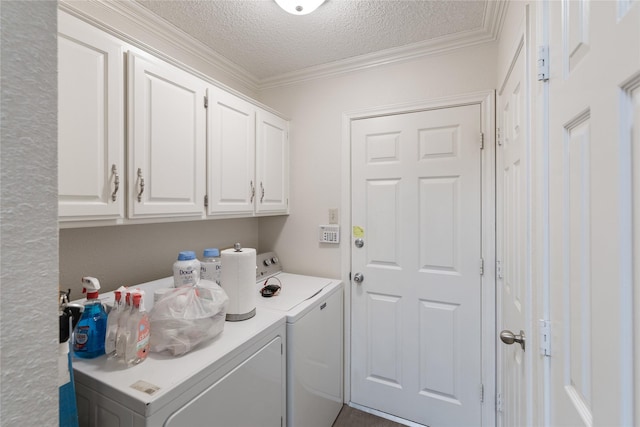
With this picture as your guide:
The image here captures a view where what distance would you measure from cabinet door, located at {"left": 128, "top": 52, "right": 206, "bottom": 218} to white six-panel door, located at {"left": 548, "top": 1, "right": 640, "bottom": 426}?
149cm

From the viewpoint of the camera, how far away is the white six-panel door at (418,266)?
1735 mm

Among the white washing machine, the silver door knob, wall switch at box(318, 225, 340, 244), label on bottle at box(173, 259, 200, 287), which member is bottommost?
the white washing machine

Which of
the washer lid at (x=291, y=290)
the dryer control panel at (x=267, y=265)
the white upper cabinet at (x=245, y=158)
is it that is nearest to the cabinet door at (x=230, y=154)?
the white upper cabinet at (x=245, y=158)

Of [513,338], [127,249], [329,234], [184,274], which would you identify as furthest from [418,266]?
[127,249]

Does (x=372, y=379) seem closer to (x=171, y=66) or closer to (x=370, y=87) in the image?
(x=370, y=87)

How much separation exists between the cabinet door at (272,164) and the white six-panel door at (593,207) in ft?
5.22

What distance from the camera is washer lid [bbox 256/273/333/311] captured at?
5.11 ft

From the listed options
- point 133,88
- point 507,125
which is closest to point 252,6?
point 133,88

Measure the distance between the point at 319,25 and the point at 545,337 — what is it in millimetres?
1843

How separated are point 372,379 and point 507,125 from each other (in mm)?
1854

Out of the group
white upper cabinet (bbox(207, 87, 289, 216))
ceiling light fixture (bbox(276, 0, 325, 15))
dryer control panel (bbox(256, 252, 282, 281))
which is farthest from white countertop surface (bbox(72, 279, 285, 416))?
ceiling light fixture (bbox(276, 0, 325, 15))

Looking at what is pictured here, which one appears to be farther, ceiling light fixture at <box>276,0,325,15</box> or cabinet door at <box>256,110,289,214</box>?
cabinet door at <box>256,110,289,214</box>

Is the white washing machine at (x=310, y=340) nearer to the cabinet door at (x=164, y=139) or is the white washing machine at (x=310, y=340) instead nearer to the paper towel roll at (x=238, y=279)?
the paper towel roll at (x=238, y=279)

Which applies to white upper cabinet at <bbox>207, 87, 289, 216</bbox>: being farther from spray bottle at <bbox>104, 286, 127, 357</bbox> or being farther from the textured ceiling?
spray bottle at <bbox>104, 286, 127, 357</bbox>
